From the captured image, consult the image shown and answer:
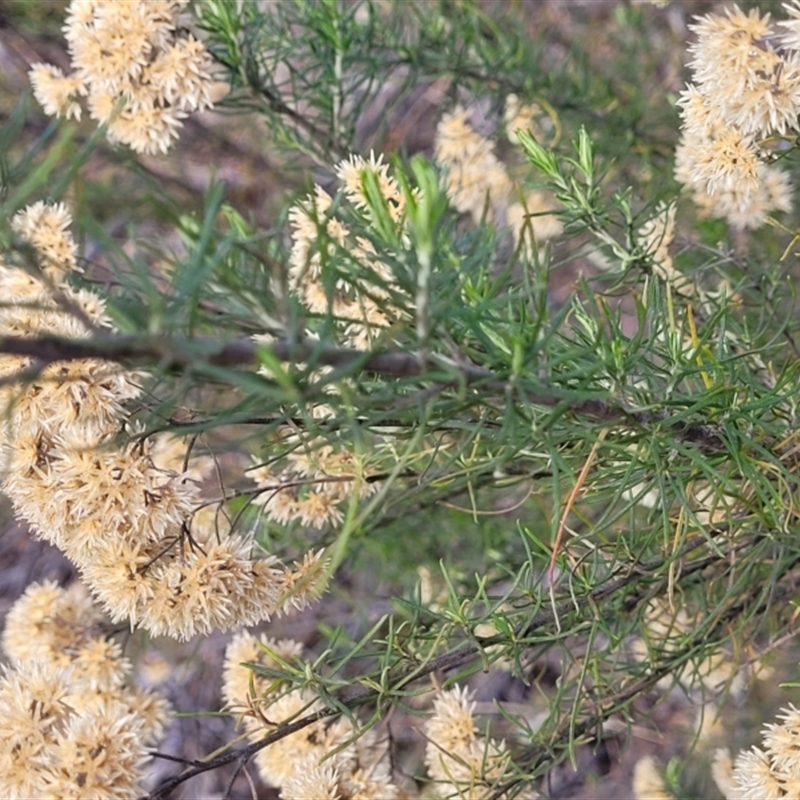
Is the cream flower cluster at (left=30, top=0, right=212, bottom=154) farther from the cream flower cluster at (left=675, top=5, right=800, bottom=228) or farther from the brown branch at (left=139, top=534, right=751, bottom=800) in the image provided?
the brown branch at (left=139, top=534, right=751, bottom=800)

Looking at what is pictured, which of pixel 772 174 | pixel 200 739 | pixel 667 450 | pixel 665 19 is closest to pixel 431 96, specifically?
pixel 665 19

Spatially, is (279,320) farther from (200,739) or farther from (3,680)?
(200,739)

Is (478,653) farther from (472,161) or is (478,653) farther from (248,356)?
(472,161)

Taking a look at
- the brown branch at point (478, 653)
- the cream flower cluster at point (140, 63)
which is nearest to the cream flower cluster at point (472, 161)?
the cream flower cluster at point (140, 63)

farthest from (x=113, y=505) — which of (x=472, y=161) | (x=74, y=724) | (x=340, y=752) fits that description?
(x=472, y=161)

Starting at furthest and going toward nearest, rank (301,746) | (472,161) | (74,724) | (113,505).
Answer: (472,161), (301,746), (74,724), (113,505)

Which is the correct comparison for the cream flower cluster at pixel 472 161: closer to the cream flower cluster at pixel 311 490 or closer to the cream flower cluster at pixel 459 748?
the cream flower cluster at pixel 311 490
